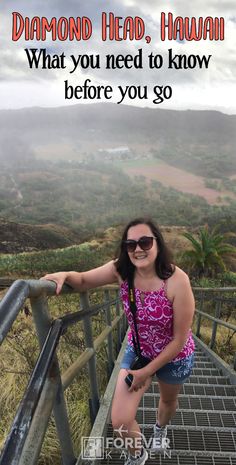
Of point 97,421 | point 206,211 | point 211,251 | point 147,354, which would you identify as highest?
point 206,211

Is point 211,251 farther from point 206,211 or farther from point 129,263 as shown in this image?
point 206,211

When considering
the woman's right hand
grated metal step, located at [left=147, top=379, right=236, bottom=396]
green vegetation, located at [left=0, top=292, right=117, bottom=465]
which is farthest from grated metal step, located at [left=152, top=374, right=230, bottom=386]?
the woman's right hand

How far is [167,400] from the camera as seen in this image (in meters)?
2.31

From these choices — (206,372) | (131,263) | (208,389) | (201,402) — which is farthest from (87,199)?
(131,263)

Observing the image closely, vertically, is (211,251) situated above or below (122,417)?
Answer: above

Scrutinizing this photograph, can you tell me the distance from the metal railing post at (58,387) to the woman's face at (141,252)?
0.58 metres

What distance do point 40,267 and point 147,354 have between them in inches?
1230

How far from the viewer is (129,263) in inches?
83.4

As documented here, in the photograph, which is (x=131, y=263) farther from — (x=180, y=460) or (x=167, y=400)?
A: (x=180, y=460)

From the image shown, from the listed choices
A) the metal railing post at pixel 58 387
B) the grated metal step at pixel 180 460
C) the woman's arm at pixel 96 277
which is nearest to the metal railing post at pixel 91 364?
the woman's arm at pixel 96 277

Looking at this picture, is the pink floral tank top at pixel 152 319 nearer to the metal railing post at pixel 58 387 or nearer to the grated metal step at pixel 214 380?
the metal railing post at pixel 58 387

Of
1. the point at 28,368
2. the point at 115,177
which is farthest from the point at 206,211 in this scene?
the point at 28,368

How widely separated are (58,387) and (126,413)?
60 centimetres

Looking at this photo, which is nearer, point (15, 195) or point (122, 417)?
point (122, 417)
